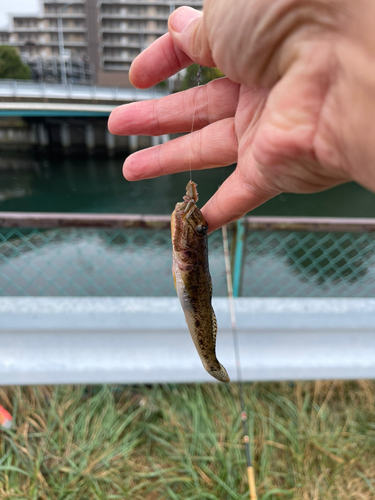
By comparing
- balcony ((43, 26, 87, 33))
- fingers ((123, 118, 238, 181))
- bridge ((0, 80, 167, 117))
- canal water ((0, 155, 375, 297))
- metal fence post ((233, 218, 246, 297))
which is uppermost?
balcony ((43, 26, 87, 33))

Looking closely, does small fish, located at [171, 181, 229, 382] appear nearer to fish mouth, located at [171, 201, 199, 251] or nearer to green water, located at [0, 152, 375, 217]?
fish mouth, located at [171, 201, 199, 251]

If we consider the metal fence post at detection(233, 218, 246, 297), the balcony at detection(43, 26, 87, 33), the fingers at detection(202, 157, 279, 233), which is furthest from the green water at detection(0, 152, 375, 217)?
the balcony at detection(43, 26, 87, 33)

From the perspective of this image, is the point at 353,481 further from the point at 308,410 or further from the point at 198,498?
the point at 198,498

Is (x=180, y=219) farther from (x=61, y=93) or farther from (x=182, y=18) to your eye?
(x=61, y=93)

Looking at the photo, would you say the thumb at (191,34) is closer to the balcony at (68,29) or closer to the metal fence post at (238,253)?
the metal fence post at (238,253)

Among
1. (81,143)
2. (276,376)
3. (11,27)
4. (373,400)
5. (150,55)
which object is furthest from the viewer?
(11,27)

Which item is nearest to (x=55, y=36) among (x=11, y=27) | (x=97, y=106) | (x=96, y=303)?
(x=11, y=27)

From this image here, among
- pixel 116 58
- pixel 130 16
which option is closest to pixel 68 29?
pixel 116 58
